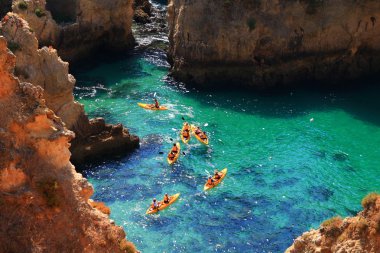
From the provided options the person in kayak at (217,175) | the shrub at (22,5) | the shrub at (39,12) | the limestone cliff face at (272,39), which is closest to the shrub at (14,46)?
the person in kayak at (217,175)

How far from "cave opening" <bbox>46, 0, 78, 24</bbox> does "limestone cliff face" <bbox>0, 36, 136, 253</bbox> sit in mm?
35769

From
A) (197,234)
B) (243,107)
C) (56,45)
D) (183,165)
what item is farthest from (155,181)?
(56,45)

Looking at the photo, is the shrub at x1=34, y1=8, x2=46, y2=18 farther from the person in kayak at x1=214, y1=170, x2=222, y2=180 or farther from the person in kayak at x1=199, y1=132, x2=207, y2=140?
the person in kayak at x1=214, y1=170, x2=222, y2=180

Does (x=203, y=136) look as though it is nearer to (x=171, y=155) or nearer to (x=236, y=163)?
(x=171, y=155)

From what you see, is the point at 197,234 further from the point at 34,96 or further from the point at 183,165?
the point at 34,96

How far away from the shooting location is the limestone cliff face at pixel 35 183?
1482 cm

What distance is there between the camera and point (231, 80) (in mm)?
46562

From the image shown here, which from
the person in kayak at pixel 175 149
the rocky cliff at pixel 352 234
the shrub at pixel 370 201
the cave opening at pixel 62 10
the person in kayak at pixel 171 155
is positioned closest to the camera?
the rocky cliff at pixel 352 234

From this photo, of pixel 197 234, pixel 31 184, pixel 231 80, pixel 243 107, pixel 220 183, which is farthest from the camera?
pixel 231 80

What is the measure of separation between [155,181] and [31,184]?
18.3 metres

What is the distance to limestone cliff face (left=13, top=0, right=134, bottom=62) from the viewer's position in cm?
4684

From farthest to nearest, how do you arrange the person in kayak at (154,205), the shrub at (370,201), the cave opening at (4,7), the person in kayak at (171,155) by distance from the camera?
the cave opening at (4,7), the person in kayak at (171,155), the person in kayak at (154,205), the shrub at (370,201)

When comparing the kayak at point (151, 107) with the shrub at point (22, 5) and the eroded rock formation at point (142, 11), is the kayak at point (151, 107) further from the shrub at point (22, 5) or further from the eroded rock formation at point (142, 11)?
the eroded rock formation at point (142, 11)

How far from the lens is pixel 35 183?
15578 millimetres
